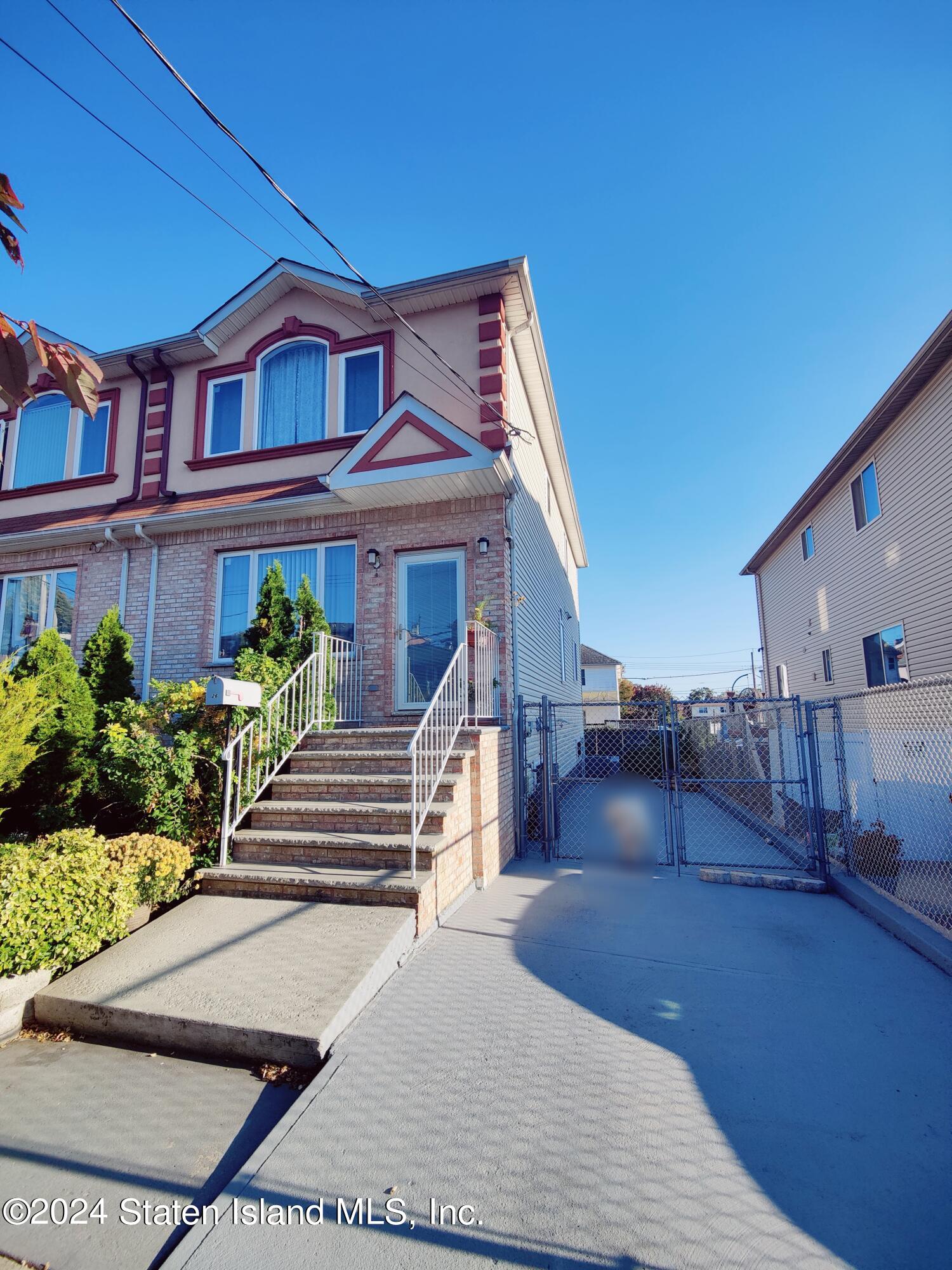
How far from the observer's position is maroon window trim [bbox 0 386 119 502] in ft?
32.8

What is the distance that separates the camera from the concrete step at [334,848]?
4.74 m

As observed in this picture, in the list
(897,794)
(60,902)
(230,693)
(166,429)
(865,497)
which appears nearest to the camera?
(60,902)

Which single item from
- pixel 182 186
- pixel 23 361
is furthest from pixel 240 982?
pixel 182 186

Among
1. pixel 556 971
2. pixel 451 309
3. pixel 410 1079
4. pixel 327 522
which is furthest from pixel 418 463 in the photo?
pixel 410 1079

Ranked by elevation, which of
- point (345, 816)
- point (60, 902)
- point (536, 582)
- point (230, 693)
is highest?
point (536, 582)

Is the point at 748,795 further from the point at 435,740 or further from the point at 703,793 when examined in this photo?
the point at 435,740

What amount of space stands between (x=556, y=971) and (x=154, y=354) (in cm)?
1070

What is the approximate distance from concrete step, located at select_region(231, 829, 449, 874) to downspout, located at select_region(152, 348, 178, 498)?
21.2ft

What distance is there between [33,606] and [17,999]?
855cm

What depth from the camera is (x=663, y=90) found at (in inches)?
277

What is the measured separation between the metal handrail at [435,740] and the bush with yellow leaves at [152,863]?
182 centimetres

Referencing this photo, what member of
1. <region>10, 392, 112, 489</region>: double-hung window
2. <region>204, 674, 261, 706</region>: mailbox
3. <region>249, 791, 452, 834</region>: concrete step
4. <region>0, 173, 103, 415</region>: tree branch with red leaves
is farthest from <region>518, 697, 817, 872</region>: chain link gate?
<region>10, 392, 112, 489</region>: double-hung window

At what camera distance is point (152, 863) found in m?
4.46

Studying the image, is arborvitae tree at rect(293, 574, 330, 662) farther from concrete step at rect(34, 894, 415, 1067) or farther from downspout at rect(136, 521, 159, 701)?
concrete step at rect(34, 894, 415, 1067)
